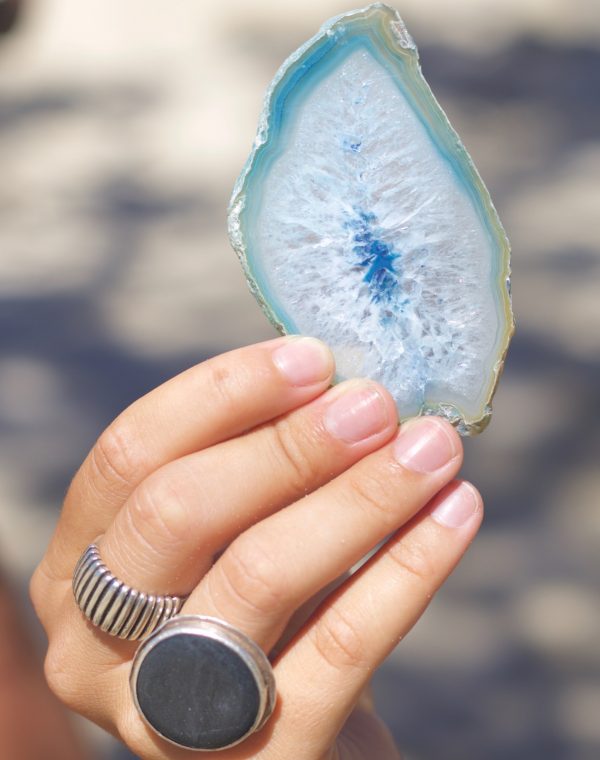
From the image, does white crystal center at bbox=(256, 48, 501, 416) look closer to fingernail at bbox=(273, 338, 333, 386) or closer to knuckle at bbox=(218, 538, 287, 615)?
fingernail at bbox=(273, 338, 333, 386)

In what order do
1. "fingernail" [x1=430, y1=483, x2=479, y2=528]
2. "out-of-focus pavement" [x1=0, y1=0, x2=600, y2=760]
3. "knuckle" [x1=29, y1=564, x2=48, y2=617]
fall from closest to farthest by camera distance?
1. "fingernail" [x1=430, y1=483, x2=479, y2=528]
2. "knuckle" [x1=29, y1=564, x2=48, y2=617]
3. "out-of-focus pavement" [x1=0, y1=0, x2=600, y2=760]

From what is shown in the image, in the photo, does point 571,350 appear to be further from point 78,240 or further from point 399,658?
point 78,240

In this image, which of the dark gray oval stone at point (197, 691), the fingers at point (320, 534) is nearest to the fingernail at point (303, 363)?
the fingers at point (320, 534)

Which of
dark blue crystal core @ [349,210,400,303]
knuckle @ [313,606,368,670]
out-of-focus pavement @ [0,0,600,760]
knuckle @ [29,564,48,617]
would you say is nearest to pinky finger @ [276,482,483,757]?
knuckle @ [313,606,368,670]

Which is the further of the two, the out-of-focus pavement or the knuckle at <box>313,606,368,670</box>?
the out-of-focus pavement

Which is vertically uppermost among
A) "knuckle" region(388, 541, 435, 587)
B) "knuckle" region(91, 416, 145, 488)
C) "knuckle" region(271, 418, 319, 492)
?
"knuckle" region(91, 416, 145, 488)

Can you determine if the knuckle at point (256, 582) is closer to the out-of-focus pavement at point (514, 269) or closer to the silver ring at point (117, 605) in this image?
the silver ring at point (117, 605)
